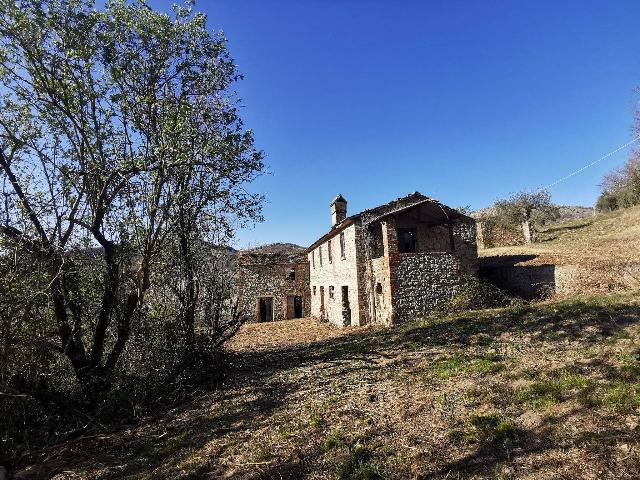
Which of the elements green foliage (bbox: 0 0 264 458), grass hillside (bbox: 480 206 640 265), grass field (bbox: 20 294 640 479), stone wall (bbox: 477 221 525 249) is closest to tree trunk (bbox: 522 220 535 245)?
grass hillside (bbox: 480 206 640 265)

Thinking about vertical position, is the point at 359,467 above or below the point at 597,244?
below

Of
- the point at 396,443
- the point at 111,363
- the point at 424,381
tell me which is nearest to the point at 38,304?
the point at 111,363

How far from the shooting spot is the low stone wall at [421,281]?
622 inches

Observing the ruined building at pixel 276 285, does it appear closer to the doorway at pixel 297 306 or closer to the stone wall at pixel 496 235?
the doorway at pixel 297 306

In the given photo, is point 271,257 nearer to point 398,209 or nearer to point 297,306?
point 297,306

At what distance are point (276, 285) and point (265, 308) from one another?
1853 mm

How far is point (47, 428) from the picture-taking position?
7.84 metres

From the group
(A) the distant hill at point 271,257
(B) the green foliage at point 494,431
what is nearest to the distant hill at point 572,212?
(A) the distant hill at point 271,257

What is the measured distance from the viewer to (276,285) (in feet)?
95.8

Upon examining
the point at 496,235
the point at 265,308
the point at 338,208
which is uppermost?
the point at 338,208

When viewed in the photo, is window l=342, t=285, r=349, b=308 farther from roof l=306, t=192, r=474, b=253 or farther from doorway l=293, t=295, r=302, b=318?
doorway l=293, t=295, r=302, b=318

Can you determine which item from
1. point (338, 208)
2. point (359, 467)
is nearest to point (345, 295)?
point (338, 208)

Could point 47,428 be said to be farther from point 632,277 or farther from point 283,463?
point 632,277

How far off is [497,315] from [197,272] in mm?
9148
